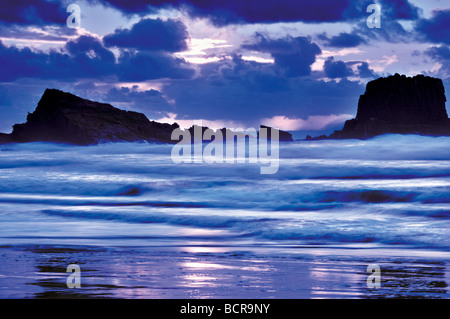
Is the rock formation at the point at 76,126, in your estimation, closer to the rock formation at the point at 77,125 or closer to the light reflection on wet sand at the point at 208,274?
the rock formation at the point at 77,125

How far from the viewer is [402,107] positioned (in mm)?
133375

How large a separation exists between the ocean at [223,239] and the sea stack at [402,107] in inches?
4153

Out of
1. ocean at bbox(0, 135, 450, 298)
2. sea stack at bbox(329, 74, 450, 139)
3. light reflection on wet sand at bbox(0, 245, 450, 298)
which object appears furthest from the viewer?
sea stack at bbox(329, 74, 450, 139)

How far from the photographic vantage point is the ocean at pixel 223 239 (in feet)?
20.4

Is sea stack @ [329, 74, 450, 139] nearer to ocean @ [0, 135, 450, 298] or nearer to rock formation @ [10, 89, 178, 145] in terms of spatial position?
rock formation @ [10, 89, 178, 145]

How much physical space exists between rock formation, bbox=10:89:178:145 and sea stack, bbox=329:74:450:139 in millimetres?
44929

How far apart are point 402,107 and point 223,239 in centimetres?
12826

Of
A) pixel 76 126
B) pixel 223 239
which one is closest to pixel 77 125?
pixel 76 126

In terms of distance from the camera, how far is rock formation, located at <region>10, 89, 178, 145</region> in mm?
135250

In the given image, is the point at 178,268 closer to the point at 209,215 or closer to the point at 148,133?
the point at 209,215

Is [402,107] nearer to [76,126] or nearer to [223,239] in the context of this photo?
[76,126]

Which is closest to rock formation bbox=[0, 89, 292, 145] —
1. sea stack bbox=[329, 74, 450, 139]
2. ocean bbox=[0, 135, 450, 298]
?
sea stack bbox=[329, 74, 450, 139]
